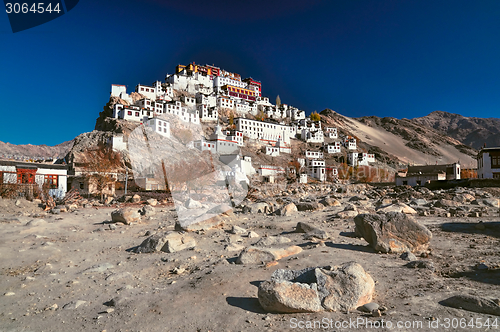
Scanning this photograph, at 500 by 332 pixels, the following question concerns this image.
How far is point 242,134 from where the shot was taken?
305ft

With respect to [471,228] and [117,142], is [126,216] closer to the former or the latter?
[471,228]

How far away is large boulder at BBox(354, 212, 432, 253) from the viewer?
24.0 feet

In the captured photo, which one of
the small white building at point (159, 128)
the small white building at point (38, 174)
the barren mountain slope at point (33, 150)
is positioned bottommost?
the small white building at point (38, 174)

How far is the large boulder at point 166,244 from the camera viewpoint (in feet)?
27.8

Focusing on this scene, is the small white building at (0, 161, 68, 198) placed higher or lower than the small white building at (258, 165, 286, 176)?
lower

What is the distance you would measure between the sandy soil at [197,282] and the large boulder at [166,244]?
0.32 metres

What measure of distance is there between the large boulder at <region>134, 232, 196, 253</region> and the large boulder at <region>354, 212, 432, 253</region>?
5.26 meters

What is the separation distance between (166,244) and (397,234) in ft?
20.9

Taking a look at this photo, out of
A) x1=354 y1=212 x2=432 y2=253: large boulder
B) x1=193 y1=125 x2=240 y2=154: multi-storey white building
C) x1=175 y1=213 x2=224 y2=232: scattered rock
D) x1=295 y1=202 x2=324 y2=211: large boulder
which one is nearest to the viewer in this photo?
x1=354 y1=212 x2=432 y2=253: large boulder

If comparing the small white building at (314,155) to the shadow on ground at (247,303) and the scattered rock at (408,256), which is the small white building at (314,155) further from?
the shadow on ground at (247,303)

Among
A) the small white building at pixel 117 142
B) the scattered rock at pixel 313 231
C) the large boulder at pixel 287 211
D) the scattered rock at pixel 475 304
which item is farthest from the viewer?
the small white building at pixel 117 142

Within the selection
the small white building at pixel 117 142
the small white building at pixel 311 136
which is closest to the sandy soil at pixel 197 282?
the small white building at pixel 117 142

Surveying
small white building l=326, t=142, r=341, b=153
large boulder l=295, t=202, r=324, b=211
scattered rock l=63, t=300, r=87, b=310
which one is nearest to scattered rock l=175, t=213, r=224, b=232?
scattered rock l=63, t=300, r=87, b=310

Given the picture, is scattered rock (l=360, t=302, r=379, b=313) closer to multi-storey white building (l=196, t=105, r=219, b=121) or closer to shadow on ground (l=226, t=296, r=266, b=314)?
Result: shadow on ground (l=226, t=296, r=266, b=314)
